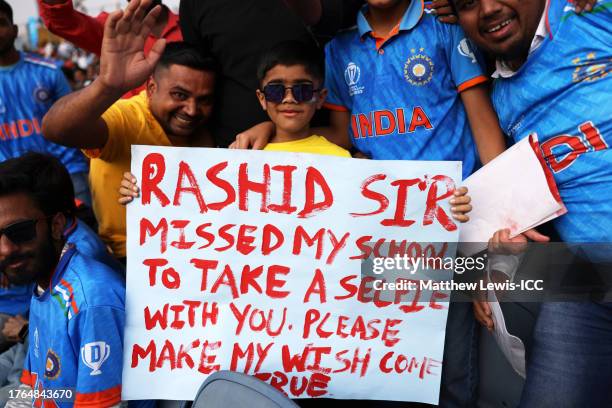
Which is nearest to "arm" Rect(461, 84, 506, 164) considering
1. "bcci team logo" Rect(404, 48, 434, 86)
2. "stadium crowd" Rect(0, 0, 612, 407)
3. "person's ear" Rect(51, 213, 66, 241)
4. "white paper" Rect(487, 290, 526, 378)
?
"stadium crowd" Rect(0, 0, 612, 407)

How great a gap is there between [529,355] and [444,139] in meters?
0.80

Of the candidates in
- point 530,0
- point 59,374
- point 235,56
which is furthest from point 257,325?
point 530,0

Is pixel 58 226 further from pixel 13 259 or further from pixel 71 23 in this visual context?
pixel 71 23

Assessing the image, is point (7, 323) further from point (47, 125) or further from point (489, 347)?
point (489, 347)

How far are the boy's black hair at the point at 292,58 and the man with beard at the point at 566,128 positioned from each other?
542 millimetres

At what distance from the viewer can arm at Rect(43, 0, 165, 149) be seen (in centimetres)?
176

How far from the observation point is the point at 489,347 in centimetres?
208

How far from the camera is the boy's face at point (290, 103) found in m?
2.02

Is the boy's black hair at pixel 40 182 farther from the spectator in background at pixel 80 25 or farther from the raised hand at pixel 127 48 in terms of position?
the spectator in background at pixel 80 25

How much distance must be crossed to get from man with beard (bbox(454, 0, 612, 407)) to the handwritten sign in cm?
33

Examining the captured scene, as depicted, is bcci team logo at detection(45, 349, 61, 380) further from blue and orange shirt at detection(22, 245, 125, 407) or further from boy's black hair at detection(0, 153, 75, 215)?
boy's black hair at detection(0, 153, 75, 215)

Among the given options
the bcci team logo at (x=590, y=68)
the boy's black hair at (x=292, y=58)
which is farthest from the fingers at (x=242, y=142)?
the bcci team logo at (x=590, y=68)

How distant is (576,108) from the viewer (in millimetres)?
1693

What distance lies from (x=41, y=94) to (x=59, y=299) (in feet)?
7.86
